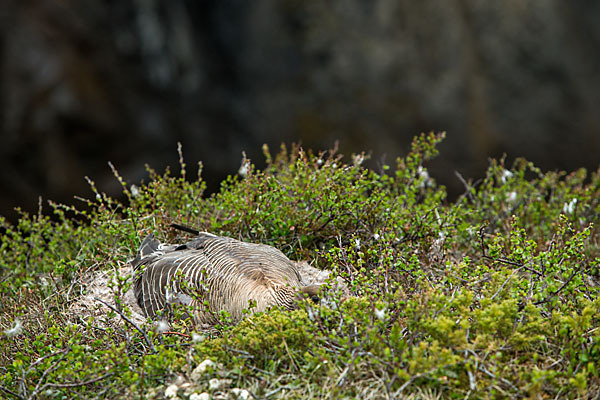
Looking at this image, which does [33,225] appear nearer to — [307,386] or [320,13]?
[307,386]

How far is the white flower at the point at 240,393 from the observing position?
8.57 feet

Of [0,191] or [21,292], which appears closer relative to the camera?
[21,292]

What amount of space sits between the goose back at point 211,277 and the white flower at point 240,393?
0.68m

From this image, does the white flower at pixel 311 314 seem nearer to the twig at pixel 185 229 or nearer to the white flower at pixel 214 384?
the white flower at pixel 214 384

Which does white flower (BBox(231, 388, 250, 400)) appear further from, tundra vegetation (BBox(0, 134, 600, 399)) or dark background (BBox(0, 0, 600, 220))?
dark background (BBox(0, 0, 600, 220))

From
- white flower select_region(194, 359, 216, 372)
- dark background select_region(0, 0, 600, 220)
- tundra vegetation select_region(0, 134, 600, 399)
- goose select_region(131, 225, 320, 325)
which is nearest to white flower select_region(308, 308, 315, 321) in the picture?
tundra vegetation select_region(0, 134, 600, 399)

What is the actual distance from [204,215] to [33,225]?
1432mm

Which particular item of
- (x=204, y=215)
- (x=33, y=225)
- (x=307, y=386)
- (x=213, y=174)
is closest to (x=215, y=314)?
(x=307, y=386)

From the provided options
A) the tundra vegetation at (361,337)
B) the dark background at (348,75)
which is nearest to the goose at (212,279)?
the tundra vegetation at (361,337)

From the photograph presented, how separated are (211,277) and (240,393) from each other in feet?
3.66

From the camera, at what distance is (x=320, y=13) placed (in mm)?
9305

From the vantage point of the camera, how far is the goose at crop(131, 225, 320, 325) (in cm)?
346

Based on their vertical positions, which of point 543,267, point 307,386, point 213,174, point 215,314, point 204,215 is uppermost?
point 213,174

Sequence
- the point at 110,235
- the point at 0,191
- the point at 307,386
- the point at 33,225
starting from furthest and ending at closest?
the point at 0,191
the point at 33,225
the point at 110,235
the point at 307,386
